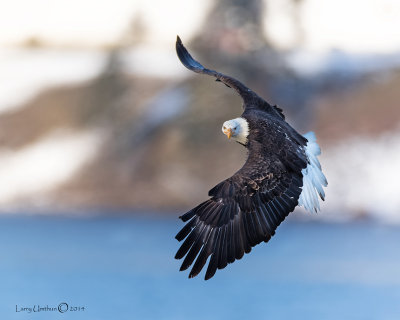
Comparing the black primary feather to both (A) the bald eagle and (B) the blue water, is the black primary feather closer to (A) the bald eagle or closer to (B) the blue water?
(A) the bald eagle

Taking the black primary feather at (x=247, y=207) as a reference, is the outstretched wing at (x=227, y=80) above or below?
above

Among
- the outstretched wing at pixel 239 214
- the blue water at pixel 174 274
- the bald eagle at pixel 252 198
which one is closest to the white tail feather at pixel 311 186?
the bald eagle at pixel 252 198

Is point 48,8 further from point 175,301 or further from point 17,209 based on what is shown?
point 175,301

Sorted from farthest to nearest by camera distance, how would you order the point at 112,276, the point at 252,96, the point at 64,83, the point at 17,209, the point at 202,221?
the point at 64,83 < the point at 17,209 < the point at 112,276 < the point at 252,96 < the point at 202,221

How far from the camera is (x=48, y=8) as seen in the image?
2214cm

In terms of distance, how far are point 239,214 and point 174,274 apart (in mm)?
6633

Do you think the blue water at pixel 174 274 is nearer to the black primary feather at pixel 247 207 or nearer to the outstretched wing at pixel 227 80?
the outstretched wing at pixel 227 80

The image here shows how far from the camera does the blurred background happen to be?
13.4 metres

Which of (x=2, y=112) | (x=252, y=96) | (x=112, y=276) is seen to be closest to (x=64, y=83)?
(x=2, y=112)

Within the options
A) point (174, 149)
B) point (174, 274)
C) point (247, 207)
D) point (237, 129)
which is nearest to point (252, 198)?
point (247, 207)

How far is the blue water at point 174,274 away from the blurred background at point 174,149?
41 mm

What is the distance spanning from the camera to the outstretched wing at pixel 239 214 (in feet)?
24.7

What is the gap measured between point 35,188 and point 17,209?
1.82 ft

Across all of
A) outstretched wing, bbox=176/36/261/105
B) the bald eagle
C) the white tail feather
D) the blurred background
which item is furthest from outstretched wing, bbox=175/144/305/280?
the blurred background
